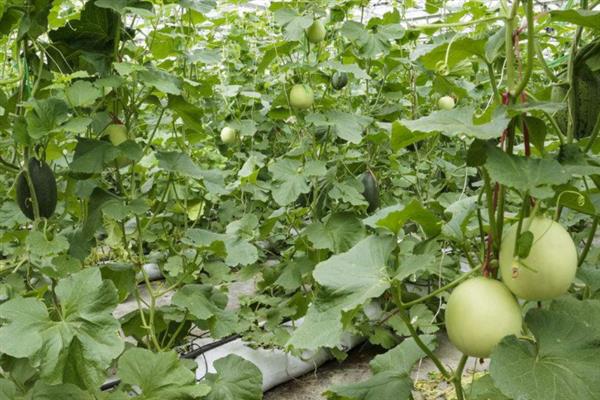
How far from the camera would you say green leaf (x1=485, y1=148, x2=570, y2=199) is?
2.29 feet

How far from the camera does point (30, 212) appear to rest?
4.60ft

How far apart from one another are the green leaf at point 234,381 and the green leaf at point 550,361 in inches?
36.0

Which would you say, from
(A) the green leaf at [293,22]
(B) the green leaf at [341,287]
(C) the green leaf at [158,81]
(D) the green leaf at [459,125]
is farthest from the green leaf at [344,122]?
(D) the green leaf at [459,125]

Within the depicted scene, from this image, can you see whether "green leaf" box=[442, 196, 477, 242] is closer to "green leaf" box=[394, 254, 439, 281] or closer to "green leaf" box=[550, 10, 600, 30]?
"green leaf" box=[394, 254, 439, 281]

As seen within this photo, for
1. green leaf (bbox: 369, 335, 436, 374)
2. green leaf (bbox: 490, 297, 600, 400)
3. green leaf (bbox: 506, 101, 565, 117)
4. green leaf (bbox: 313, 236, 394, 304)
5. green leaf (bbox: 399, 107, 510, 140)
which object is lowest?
green leaf (bbox: 369, 335, 436, 374)

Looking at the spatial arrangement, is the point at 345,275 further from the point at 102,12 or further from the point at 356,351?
the point at 356,351

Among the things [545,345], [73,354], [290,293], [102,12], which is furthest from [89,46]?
[290,293]

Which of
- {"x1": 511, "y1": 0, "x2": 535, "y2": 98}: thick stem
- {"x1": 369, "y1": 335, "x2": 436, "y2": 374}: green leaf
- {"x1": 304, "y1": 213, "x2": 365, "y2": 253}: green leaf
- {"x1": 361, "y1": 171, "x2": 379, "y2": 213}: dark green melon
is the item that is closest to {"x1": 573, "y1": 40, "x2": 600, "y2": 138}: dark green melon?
{"x1": 511, "y1": 0, "x2": 535, "y2": 98}: thick stem

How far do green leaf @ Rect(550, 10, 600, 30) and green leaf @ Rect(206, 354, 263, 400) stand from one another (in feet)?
3.80

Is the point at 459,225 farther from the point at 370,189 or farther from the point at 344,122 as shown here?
the point at 370,189

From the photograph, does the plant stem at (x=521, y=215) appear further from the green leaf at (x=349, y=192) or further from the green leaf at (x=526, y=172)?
the green leaf at (x=349, y=192)

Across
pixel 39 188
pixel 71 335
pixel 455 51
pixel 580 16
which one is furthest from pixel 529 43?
pixel 39 188

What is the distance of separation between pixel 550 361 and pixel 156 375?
82cm

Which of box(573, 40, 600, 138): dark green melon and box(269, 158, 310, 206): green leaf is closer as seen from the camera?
box(573, 40, 600, 138): dark green melon
